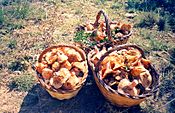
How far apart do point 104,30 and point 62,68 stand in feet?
3.64

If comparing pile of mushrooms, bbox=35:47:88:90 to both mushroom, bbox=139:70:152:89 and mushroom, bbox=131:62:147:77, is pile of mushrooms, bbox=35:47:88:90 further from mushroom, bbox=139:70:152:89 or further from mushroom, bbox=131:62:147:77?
mushroom, bbox=139:70:152:89

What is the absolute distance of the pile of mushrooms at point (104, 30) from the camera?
4.29m

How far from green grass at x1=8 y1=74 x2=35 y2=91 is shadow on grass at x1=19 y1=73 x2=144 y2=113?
16cm

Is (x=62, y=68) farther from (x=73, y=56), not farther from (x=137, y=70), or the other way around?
(x=137, y=70)

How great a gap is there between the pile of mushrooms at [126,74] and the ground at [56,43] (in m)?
0.50

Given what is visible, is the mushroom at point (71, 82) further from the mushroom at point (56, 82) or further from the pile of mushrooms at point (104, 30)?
the pile of mushrooms at point (104, 30)

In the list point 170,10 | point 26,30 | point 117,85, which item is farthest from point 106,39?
point 170,10

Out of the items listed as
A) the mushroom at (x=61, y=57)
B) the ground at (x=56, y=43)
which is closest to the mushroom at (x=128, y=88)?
the ground at (x=56, y=43)

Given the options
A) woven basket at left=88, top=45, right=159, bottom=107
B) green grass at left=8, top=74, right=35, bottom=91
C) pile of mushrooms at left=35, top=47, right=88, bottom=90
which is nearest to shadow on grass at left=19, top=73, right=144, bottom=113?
green grass at left=8, top=74, right=35, bottom=91

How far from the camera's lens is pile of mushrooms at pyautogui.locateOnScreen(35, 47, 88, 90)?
11.7 feet

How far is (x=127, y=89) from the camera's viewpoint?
345cm

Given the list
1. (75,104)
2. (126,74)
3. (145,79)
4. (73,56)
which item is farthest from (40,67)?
(145,79)

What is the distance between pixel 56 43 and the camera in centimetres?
523

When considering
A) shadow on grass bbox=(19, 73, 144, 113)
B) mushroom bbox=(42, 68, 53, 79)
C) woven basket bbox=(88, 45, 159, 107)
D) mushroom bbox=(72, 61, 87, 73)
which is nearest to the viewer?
woven basket bbox=(88, 45, 159, 107)
